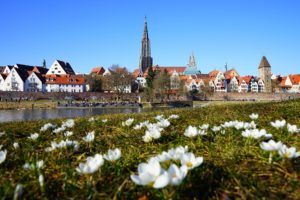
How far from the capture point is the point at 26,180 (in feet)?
5.61

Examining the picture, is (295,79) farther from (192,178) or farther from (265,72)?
(192,178)

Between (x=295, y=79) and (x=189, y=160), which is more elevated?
(x=295, y=79)

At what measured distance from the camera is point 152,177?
129cm

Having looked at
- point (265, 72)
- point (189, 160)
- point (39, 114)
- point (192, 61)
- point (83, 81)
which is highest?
point (192, 61)

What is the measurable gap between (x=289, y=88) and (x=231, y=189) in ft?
408

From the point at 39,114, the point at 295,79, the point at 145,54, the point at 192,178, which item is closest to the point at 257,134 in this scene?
the point at 192,178

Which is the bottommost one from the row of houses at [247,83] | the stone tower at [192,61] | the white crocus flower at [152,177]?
the white crocus flower at [152,177]

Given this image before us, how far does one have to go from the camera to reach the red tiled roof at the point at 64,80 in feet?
297

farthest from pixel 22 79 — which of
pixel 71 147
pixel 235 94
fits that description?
pixel 71 147

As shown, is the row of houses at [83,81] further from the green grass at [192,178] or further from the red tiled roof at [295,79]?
the green grass at [192,178]

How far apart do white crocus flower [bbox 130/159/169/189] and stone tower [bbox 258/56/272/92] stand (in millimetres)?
107251

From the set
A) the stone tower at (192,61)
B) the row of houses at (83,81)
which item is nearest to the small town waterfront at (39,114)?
the row of houses at (83,81)

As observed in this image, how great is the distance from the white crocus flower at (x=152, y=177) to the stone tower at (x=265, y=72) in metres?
107

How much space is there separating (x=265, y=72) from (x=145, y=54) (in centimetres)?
5670
